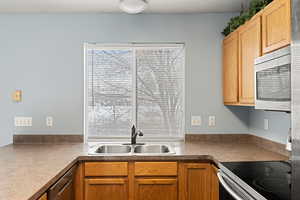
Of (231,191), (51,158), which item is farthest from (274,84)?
(51,158)

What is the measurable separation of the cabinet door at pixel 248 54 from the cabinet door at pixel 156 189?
917 mm

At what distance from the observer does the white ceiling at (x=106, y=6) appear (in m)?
2.84

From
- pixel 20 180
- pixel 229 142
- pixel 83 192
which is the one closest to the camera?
pixel 20 180

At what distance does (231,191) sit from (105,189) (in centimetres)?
112

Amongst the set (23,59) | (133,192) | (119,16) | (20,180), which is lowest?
(133,192)

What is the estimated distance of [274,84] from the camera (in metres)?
1.79

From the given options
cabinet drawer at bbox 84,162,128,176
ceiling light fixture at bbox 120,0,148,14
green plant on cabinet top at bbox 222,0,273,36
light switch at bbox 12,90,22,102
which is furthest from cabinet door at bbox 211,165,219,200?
light switch at bbox 12,90,22,102

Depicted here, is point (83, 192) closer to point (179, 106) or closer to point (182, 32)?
point (179, 106)

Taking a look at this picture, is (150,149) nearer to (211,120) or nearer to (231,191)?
(211,120)

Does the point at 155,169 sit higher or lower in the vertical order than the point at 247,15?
lower

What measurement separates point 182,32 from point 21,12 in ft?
5.56

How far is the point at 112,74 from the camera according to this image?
10.7ft

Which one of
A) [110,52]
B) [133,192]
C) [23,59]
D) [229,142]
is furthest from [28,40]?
[229,142]

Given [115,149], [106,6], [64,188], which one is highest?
[106,6]
